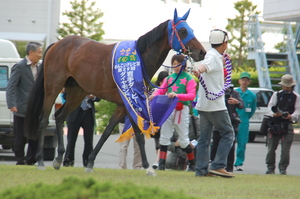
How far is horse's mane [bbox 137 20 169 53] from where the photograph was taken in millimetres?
7199

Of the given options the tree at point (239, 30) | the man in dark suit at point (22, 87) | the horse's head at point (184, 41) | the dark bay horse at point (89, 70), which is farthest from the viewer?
the tree at point (239, 30)

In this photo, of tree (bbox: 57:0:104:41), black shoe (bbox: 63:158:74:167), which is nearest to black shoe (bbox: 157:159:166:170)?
black shoe (bbox: 63:158:74:167)

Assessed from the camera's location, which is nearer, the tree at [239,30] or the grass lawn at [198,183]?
the grass lawn at [198,183]

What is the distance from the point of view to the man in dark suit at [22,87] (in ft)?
28.3

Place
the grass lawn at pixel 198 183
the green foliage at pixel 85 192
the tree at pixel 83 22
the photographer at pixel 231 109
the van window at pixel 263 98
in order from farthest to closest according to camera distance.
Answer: the tree at pixel 83 22 → the van window at pixel 263 98 → the photographer at pixel 231 109 → the grass lawn at pixel 198 183 → the green foliage at pixel 85 192

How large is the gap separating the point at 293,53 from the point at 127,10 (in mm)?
13155

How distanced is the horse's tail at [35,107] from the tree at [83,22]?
20936 mm

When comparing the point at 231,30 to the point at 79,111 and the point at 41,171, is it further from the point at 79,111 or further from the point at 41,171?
the point at 41,171

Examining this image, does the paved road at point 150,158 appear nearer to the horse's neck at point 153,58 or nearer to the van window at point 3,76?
the van window at point 3,76

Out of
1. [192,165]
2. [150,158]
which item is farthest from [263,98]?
[192,165]

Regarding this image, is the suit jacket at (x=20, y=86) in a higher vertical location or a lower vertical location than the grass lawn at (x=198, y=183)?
higher

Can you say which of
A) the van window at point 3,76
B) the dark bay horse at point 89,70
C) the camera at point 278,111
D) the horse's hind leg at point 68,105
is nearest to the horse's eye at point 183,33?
the dark bay horse at point 89,70

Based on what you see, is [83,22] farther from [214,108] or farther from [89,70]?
[214,108]

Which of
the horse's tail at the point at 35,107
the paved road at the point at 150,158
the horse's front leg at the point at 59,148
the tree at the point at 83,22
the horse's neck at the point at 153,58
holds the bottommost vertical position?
the paved road at the point at 150,158
